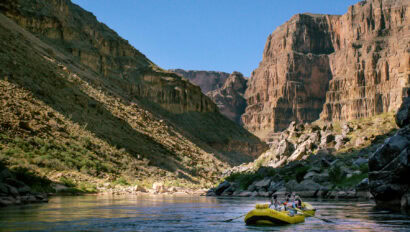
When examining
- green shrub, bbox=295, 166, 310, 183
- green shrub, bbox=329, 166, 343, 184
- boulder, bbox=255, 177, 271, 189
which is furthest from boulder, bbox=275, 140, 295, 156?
green shrub, bbox=329, 166, 343, 184

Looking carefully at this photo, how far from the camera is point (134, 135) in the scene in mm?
66000

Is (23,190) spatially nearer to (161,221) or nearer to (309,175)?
(161,221)

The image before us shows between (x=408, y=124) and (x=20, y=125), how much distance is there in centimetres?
3624

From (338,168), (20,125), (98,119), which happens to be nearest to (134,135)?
(98,119)

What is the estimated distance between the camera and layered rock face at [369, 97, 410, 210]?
71.7 feet

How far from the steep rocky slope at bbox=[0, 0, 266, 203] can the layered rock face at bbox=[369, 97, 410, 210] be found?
2627cm

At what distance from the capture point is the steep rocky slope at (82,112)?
44844mm

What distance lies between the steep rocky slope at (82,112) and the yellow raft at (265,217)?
78.3ft

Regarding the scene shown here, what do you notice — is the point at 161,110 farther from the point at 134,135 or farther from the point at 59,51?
the point at 134,135

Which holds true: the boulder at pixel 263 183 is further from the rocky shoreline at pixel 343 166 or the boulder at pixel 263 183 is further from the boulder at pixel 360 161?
the boulder at pixel 360 161

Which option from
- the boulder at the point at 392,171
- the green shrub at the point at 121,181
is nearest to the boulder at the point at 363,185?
the boulder at the point at 392,171

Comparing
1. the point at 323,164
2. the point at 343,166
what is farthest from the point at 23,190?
the point at 323,164

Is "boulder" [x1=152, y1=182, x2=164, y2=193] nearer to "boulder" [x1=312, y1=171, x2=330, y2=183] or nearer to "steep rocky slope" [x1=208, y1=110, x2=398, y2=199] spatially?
"steep rocky slope" [x1=208, y1=110, x2=398, y2=199]

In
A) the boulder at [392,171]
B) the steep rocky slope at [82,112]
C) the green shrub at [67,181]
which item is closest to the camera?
the boulder at [392,171]
